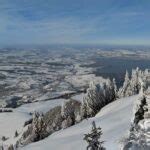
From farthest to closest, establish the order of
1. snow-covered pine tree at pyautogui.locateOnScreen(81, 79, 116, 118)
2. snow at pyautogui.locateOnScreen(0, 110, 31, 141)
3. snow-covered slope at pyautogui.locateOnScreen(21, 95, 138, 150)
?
1. snow at pyautogui.locateOnScreen(0, 110, 31, 141)
2. snow-covered pine tree at pyautogui.locateOnScreen(81, 79, 116, 118)
3. snow-covered slope at pyautogui.locateOnScreen(21, 95, 138, 150)

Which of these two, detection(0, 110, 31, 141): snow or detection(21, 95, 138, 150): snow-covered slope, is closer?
detection(21, 95, 138, 150): snow-covered slope

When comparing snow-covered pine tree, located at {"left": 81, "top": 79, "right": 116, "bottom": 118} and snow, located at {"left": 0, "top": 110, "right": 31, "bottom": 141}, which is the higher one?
snow-covered pine tree, located at {"left": 81, "top": 79, "right": 116, "bottom": 118}

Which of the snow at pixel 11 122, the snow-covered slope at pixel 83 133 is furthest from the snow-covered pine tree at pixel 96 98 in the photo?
the snow at pixel 11 122

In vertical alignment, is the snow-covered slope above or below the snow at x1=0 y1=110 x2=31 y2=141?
above

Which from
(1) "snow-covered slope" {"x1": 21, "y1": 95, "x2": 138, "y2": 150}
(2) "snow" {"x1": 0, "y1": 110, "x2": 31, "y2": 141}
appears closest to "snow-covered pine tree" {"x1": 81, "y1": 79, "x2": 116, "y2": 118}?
(1) "snow-covered slope" {"x1": 21, "y1": 95, "x2": 138, "y2": 150}

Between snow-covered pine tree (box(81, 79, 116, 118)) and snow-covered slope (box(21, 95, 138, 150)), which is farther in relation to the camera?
snow-covered pine tree (box(81, 79, 116, 118))

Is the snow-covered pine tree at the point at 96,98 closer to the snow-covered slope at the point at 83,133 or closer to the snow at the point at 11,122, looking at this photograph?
the snow-covered slope at the point at 83,133

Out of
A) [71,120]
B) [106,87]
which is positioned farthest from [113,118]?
[106,87]

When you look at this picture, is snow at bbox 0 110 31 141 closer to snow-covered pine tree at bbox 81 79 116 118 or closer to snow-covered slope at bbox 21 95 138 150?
snow-covered pine tree at bbox 81 79 116 118

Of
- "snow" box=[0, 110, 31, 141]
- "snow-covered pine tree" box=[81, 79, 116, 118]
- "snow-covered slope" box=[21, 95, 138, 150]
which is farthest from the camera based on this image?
"snow" box=[0, 110, 31, 141]

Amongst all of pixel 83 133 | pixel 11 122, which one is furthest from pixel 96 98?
pixel 11 122

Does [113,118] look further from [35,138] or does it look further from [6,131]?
[6,131]
